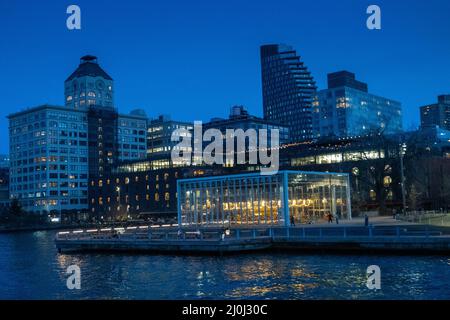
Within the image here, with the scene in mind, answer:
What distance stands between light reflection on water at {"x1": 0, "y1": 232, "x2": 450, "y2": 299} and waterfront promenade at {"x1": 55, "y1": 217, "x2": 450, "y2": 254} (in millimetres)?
2042

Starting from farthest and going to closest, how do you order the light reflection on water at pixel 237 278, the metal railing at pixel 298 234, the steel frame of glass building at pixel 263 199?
the steel frame of glass building at pixel 263 199, the metal railing at pixel 298 234, the light reflection on water at pixel 237 278

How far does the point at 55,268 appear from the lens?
5656cm

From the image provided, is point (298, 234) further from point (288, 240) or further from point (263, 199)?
point (263, 199)

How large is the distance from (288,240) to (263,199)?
24959 millimetres

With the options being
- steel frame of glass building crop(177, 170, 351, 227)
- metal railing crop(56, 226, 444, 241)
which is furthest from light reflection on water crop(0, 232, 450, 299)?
steel frame of glass building crop(177, 170, 351, 227)

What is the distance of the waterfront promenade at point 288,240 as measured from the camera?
53.5 meters

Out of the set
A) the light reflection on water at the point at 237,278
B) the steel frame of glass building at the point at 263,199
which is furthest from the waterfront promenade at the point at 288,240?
the steel frame of glass building at the point at 263,199

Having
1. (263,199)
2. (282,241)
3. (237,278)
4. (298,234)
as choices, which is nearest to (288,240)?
(282,241)

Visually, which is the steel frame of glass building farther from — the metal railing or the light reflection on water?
the light reflection on water

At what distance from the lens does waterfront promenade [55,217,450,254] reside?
53.5 metres

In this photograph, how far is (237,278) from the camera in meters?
44.6

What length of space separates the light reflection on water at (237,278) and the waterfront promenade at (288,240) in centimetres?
204

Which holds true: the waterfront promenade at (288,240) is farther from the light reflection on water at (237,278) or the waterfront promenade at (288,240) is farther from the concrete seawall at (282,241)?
the light reflection on water at (237,278)
